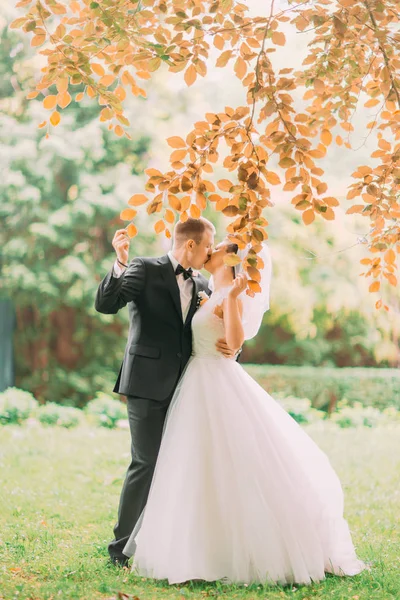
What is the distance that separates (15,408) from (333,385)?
5311 mm

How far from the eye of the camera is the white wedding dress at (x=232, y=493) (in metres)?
3.36

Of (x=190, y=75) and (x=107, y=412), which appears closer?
(x=190, y=75)

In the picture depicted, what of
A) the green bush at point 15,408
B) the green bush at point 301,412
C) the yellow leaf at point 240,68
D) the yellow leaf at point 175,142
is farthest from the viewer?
the green bush at point 301,412

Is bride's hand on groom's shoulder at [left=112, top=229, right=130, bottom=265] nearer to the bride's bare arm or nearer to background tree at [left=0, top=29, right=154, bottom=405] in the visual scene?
the bride's bare arm

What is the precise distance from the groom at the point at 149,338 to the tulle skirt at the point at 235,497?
0.10 m

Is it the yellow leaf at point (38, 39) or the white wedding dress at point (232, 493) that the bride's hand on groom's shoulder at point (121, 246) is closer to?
the white wedding dress at point (232, 493)

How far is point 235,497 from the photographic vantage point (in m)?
3.45

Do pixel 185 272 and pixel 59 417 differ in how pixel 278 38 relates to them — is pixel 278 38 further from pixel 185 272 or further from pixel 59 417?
pixel 59 417

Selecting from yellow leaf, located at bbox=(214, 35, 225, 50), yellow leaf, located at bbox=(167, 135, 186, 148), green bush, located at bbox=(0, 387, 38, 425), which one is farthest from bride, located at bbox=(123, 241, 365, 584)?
green bush, located at bbox=(0, 387, 38, 425)

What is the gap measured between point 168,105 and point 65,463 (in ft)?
24.6

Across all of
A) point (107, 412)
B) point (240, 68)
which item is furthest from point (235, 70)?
point (107, 412)

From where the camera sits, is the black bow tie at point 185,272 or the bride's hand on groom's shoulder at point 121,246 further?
the black bow tie at point 185,272

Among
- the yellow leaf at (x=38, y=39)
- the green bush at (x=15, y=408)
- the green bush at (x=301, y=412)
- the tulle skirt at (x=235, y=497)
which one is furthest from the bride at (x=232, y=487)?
the green bush at (x=301, y=412)

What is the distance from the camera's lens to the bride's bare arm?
11.7ft
